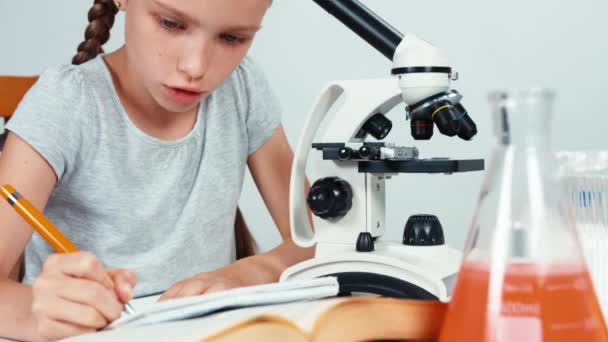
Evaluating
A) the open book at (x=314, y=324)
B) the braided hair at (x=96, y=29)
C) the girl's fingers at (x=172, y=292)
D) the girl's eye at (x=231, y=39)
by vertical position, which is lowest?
the girl's fingers at (x=172, y=292)

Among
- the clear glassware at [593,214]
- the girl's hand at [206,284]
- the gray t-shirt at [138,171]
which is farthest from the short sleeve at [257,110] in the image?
the clear glassware at [593,214]

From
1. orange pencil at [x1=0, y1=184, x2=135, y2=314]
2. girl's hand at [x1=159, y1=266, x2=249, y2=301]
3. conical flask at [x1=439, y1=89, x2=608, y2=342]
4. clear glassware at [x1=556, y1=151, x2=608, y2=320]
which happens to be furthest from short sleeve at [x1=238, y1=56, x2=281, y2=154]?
conical flask at [x1=439, y1=89, x2=608, y2=342]

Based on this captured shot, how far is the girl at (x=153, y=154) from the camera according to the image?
0.89 m

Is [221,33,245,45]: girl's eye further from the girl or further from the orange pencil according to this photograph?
the orange pencil

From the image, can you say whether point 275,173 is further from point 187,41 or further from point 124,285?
point 124,285

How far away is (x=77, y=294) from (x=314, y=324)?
32 centimetres

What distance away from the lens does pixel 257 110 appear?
1.28m

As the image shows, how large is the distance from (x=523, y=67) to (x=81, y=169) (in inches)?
40.3

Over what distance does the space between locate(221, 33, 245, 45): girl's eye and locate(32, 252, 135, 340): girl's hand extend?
382mm

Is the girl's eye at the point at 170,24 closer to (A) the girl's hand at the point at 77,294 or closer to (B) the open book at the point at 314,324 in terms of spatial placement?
(A) the girl's hand at the point at 77,294

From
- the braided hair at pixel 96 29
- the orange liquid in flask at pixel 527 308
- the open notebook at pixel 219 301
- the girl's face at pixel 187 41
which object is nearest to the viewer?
the orange liquid in flask at pixel 527 308

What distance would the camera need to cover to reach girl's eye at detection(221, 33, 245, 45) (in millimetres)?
919

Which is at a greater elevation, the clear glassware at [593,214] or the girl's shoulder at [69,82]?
the girl's shoulder at [69,82]

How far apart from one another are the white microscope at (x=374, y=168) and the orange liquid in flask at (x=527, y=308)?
1.19 ft
